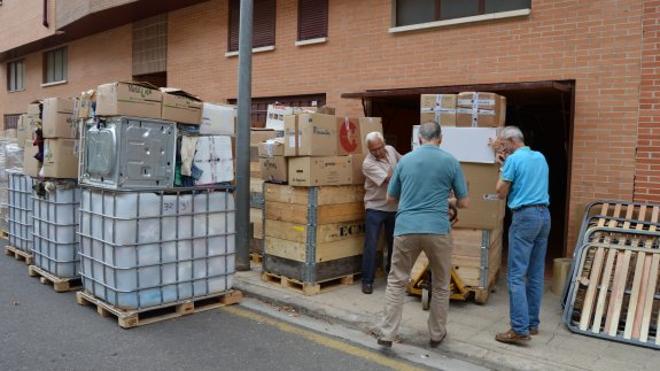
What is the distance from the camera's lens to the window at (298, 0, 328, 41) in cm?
977

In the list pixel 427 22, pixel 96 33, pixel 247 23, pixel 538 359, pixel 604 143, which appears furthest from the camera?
pixel 96 33

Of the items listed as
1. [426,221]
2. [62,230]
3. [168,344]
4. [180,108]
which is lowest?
[168,344]

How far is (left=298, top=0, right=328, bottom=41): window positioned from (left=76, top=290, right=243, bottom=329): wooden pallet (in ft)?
18.5

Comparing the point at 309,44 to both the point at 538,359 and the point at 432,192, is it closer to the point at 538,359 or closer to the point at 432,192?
the point at 432,192

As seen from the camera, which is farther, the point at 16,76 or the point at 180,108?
the point at 16,76

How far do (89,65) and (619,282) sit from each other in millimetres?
16319

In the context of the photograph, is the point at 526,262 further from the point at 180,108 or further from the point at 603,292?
the point at 180,108

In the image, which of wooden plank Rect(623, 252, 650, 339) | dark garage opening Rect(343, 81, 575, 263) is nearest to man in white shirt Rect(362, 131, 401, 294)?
dark garage opening Rect(343, 81, 575, 263)

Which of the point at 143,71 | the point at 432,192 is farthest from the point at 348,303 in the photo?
the point at 143,71

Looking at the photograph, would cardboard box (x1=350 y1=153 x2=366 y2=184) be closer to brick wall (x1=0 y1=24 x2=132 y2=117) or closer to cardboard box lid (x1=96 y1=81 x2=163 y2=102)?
cardboard box lid (x1=96 y1=81 x2=163 y2=102)

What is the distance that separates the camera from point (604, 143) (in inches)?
252

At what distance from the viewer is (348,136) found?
6.62 metres

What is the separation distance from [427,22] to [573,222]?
3765mm

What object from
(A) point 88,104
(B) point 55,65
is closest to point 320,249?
(A) point 88,104
